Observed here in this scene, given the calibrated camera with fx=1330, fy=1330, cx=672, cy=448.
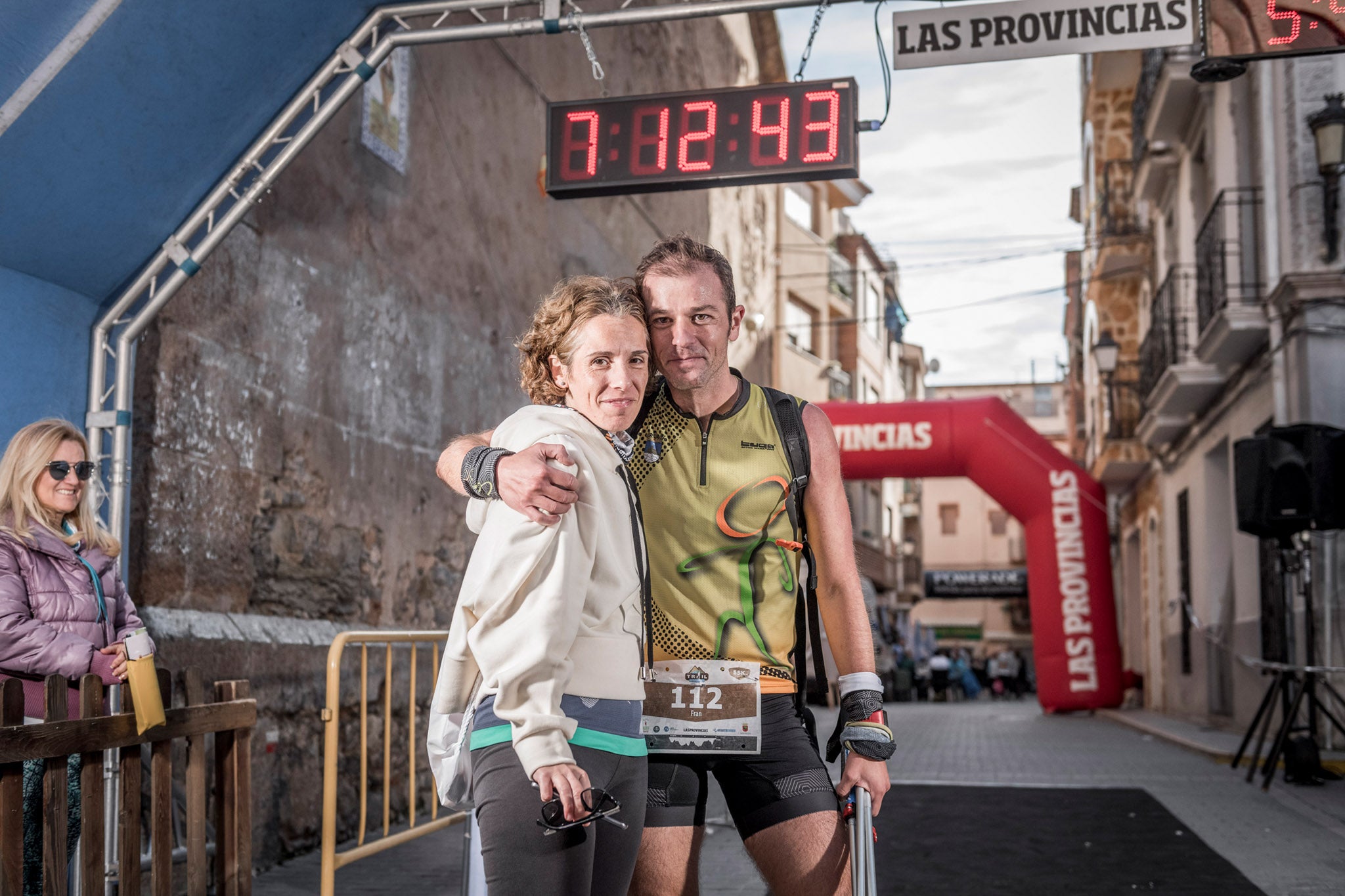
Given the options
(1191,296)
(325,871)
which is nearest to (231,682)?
(325,871)

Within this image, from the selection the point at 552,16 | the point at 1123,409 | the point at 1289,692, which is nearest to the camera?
the point at 552,16


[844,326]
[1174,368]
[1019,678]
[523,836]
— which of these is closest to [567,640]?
[523,836]

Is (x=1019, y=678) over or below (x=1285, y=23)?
below

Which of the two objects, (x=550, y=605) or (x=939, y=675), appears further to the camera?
(x=939, y=675)

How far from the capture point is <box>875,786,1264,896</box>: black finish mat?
606 cm

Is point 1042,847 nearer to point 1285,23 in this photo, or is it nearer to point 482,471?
point 1285,23

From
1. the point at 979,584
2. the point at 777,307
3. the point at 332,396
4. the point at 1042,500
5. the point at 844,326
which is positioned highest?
the point at 844,326

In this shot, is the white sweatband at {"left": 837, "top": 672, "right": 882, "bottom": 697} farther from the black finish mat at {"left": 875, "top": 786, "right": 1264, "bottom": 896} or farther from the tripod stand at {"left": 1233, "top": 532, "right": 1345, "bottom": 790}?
the tripod stand at {"left": 1233, "top": 532, "right": 1345, "bottom": 790}

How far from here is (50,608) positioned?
4.36 m

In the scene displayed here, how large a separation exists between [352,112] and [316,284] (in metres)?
1.12

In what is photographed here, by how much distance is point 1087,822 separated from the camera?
7.98 m

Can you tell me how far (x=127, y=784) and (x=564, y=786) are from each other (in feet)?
8.49

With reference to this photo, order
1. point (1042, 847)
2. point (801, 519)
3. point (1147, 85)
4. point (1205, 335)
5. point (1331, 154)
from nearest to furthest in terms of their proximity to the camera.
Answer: point (801, 519), point (1042, 847), point (1331, 154), point (1205, 335), point (1147, 85)

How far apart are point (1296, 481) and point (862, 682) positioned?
7.49 m
